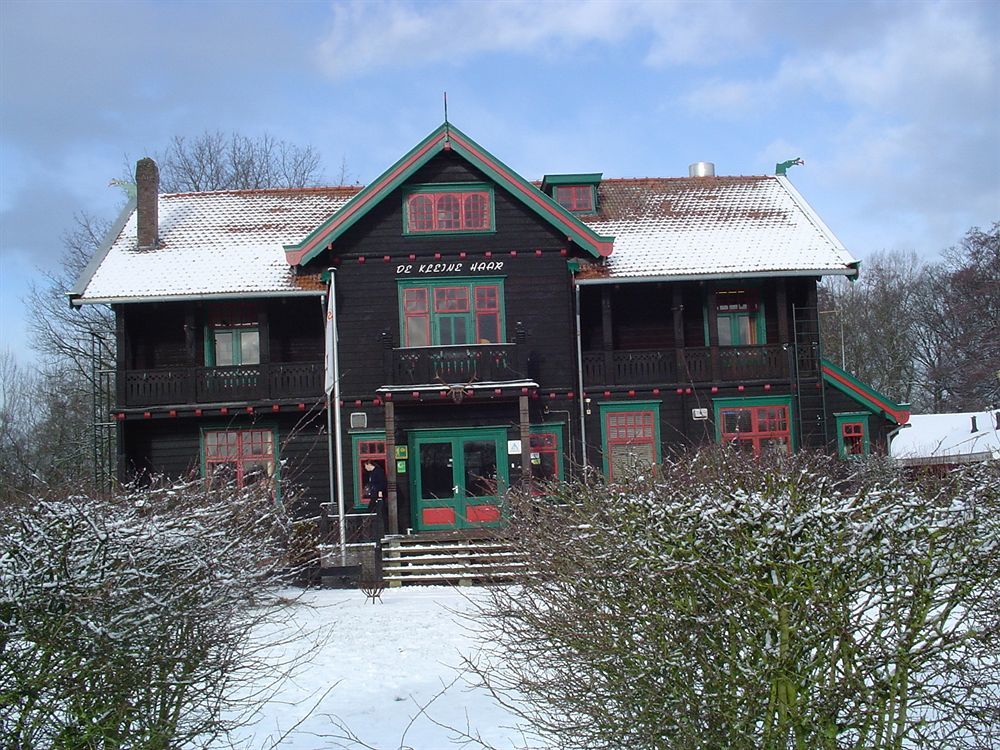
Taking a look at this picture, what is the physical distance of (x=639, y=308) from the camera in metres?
25.4

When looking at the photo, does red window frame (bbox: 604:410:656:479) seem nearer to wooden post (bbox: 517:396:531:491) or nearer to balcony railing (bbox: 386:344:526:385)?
wooden post (bbox: 517:396:531:491)

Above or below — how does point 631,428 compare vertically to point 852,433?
above

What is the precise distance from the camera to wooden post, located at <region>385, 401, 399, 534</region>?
22078 mm

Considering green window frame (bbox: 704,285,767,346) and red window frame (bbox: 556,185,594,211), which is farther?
red window frame (bbox: 556,185,594,211)

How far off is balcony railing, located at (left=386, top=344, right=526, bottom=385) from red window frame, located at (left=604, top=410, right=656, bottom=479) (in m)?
2.73

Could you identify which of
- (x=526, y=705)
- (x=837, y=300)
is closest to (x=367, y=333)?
(x=526, y=705)

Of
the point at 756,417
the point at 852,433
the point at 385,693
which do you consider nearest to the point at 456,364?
the point at 756,417

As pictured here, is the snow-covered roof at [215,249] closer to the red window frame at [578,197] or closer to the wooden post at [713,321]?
the red window frame at [578,197]

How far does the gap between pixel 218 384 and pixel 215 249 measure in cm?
370

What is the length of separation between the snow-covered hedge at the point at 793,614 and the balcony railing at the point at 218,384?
18.5 meters

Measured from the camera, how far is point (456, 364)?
23.0m

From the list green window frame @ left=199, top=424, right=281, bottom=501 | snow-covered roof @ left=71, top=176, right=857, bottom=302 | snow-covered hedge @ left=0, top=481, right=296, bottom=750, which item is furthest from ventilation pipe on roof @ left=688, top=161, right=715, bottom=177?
snow-covered hedge @ left=0, top=481, right=296, bottom=750

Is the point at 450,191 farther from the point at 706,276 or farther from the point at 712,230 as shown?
the point at 712,230

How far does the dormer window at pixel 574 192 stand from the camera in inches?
1062
